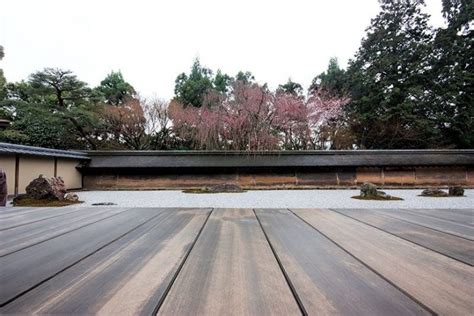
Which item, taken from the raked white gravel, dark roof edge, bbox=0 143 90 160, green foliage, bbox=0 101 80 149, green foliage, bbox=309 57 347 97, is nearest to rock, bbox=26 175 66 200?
the raked white gravel

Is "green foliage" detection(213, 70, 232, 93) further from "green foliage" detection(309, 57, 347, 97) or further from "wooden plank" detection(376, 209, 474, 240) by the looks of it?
"wooden plank" detection(376, 209, 474, 240)

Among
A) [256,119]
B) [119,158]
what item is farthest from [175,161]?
[256,119]

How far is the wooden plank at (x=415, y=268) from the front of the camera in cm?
56

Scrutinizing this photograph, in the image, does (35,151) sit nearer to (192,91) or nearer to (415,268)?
(415,268)

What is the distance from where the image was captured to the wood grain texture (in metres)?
0.88

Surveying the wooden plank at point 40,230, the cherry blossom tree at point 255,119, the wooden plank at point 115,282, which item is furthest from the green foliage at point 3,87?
the wooden plank at point 115,282

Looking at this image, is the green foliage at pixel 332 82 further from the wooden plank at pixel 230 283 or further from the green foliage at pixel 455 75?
the wooden plank at pixel 230 283

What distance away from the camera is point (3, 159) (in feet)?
20.6

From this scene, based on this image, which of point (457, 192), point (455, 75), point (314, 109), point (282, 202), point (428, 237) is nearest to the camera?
point (428, 237)

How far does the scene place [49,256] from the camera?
2.71 feet

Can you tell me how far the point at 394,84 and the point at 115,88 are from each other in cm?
1612

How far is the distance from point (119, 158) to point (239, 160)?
175 inches

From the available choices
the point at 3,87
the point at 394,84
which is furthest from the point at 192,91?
the point at 394,84

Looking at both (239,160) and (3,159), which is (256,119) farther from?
(3,159)
